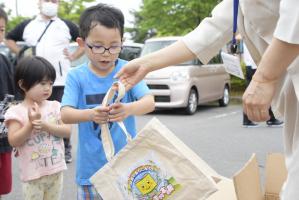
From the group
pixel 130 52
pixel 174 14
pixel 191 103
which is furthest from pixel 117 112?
pixel 174 14

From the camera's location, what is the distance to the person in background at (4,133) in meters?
3.05

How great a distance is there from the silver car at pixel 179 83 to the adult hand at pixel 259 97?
7.84 metres

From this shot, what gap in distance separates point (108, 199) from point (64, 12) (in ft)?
77.0

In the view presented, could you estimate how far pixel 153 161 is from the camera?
1.87 m

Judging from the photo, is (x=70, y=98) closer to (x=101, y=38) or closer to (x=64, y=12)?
(x=101, y=38)

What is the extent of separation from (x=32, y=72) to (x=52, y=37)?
7.64 feet

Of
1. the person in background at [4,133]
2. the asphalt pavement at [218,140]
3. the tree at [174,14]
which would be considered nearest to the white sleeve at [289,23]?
the person in background at [4,133]

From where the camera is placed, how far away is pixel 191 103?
9.66m

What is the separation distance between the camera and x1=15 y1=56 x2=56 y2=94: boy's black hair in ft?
9.19

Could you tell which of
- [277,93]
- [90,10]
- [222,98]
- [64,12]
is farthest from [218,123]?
[64,12]

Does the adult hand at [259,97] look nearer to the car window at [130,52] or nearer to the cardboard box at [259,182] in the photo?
the cardboard box at [259,182]

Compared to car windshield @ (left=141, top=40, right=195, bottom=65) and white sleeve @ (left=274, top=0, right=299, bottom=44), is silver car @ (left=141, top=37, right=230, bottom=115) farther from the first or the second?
white sleeve @ (left=274, top=0, right=299, bottom=44)

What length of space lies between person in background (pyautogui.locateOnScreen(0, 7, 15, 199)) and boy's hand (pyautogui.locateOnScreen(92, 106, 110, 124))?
1.09 m

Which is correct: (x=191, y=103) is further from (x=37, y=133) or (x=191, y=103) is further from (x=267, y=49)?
(x=267, y=49)
